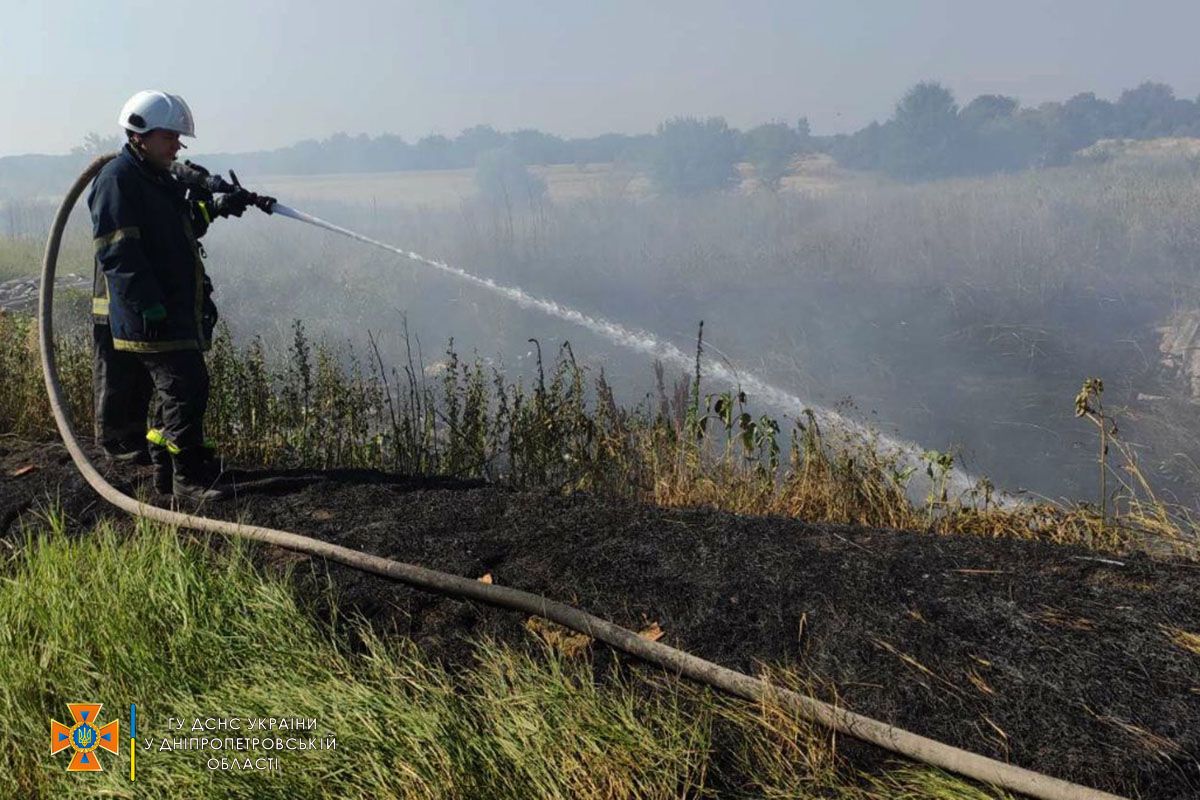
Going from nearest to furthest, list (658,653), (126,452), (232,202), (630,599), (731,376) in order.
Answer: (658,653)
(630,599)
(232,202)
(126,452)
(731,376)

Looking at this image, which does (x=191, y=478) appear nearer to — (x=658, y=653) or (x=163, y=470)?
(x=163, y=470)

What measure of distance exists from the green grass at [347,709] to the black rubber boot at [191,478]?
1.15 meters

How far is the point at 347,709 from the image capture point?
8.87 ft

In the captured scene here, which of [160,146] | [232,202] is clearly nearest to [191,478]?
[232,202]

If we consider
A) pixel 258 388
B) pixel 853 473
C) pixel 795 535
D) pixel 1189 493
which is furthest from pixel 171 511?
pixel 1189 493

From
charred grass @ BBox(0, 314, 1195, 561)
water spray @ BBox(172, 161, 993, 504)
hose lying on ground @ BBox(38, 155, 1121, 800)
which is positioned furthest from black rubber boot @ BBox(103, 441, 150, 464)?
water spray @ BBox(172, 161, 993, 504)

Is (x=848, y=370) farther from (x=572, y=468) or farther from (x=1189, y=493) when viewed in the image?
(x=572, y=468)

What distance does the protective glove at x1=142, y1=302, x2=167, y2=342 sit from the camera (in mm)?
4473

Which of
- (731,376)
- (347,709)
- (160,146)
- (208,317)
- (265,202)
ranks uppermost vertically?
(160,146)

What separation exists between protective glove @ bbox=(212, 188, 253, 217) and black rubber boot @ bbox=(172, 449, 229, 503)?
1283 mm

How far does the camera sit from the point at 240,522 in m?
3.99

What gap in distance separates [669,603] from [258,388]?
3.82 meters

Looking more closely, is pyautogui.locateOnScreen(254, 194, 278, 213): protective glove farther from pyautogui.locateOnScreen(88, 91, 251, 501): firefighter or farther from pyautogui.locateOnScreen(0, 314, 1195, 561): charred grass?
pyautogui.locateOnScreen(0, 314, 1195, 561): charred grass

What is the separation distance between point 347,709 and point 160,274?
2.92 meters
